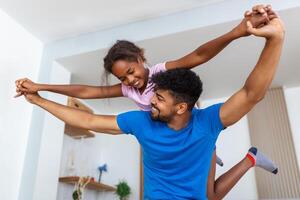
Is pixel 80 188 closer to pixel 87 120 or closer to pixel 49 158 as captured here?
pixel 49 158

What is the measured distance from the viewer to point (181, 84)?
1.21m

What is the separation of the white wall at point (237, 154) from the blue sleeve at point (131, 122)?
7.14 feet

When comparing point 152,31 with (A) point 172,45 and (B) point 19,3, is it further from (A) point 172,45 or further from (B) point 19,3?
(B) point 19,3

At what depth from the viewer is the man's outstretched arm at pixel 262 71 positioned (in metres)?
0.96

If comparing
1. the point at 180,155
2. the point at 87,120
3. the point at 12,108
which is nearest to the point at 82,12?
the point at 12,108

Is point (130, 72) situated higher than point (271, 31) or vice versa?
point (130, 72)

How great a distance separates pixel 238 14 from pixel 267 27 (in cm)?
136

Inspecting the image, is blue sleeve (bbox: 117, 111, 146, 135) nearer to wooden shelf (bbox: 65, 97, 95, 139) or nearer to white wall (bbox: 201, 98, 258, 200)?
wooden shelf (bbox: 65, 97, 95, 139)

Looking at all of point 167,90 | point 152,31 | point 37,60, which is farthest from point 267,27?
point 37,60

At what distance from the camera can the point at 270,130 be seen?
126 inches

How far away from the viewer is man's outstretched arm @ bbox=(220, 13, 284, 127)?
3.16ft

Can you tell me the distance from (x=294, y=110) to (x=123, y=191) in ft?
6.36

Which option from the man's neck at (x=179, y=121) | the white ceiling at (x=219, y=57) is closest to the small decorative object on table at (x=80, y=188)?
the white ceiling at (x=219, y=57)

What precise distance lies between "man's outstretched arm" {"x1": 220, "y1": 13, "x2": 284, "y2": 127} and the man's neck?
19 centimetres
